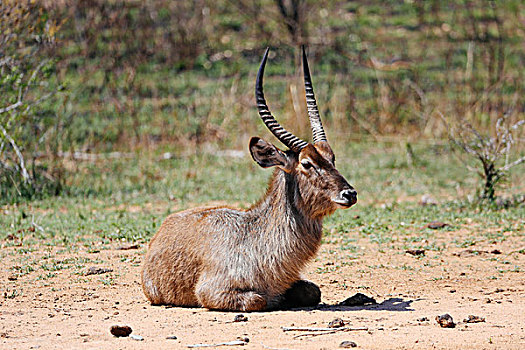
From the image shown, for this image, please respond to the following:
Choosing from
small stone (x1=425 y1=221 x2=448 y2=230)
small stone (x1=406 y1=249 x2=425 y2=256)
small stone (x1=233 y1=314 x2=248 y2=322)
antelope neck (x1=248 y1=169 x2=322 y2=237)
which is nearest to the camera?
small stone (x1=233 y1=314 x2=248 y2=322)

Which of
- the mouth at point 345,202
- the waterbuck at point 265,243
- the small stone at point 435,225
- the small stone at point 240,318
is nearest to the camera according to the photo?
the small stone at point 240,318

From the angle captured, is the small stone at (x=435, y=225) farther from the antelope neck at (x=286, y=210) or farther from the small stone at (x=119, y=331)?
the small stone at (x=119, y=331)

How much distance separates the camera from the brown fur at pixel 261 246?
5945 mm

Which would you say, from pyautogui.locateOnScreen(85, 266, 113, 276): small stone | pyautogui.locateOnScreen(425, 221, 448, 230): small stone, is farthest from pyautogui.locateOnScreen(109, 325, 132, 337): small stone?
pyautogui.locateOnScreen(425, 221, 448, 230): small stone

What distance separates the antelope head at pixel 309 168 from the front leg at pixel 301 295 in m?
0.60

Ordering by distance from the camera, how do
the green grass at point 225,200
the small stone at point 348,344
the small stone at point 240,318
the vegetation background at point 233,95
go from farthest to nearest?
the vegetation background at point 233,95
the green grass at point 225,200
the small stone at point 240,318
the small stone at point 348,344

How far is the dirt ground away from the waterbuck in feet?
0.59

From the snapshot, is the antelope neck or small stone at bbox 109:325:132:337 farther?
the antelope neck

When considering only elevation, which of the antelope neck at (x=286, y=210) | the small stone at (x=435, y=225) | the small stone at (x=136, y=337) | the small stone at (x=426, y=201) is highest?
the antelope neck at (x=286, y=210)

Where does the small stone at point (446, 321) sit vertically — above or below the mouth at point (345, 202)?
below

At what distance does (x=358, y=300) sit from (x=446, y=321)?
1.02 meters

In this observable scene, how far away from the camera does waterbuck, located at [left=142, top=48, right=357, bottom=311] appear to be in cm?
594

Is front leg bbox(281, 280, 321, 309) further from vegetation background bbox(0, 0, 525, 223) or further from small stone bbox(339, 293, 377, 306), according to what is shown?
vegetation background bbox(0, 0, 525, 223)

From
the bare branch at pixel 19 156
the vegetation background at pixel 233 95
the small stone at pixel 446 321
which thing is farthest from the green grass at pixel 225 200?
the small stone at pixel 446 321
